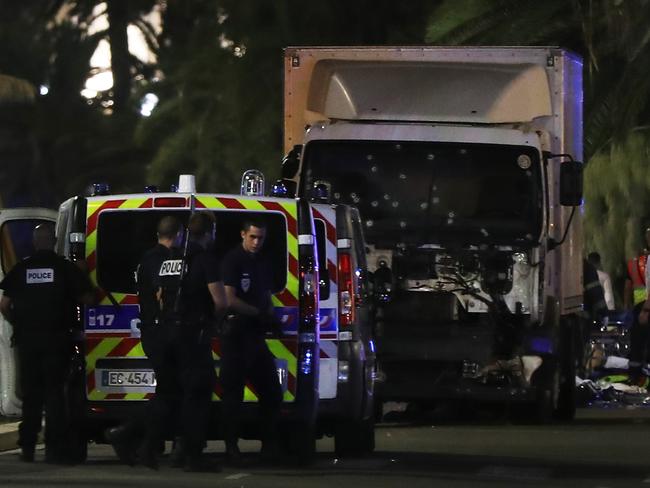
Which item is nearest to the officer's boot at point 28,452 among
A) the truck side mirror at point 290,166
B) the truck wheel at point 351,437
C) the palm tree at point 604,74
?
the truck wheel at point 351,437

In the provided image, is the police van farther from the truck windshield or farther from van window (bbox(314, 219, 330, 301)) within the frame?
the truck windshield

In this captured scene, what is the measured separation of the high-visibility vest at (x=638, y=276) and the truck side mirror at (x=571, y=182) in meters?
4.97

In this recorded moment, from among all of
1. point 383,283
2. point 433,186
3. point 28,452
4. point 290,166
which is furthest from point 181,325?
point 290,166

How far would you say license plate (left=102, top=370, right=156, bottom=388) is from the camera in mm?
12016

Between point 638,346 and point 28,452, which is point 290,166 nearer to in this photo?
point 28,452

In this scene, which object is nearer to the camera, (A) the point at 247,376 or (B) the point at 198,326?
(B) the point at 198,326

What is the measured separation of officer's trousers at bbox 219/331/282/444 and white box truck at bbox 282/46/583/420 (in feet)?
11.5

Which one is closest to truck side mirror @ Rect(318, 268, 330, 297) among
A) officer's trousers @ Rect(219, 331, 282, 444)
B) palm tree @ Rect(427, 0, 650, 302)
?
officer's trousers @ Rect(219, 331, 282, 444)

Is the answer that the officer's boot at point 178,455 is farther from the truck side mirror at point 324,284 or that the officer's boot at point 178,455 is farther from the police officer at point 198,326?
the truck side mirror at point 324,284

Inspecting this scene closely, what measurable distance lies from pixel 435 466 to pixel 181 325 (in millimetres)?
2042

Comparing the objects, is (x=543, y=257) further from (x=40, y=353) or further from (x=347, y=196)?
(x=40, y=353)

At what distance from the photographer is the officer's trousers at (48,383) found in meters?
12.3

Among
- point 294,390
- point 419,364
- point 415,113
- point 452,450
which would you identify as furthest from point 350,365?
point 415,113

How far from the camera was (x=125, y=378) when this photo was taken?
1202 cm
